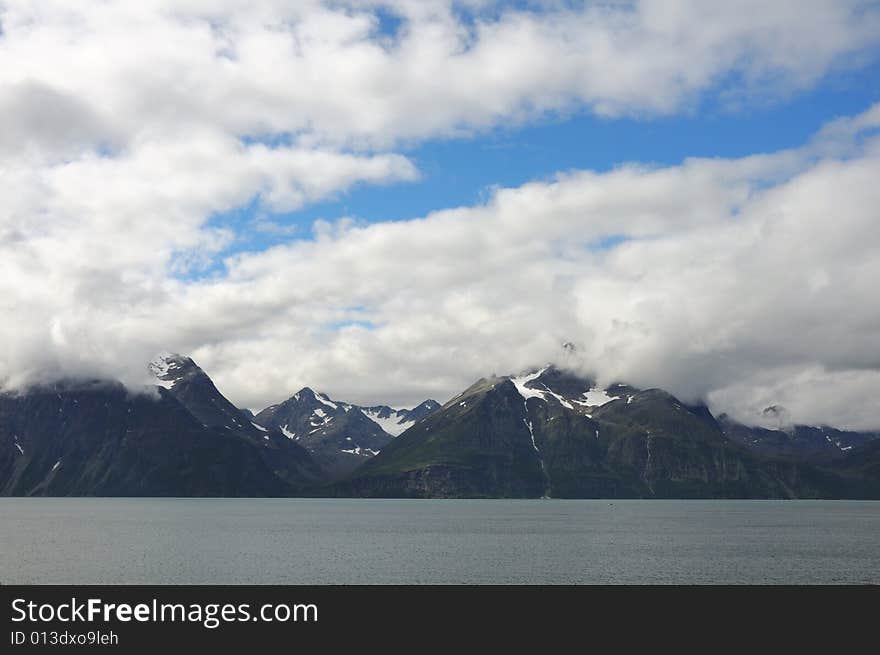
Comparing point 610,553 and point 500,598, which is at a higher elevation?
point 610,553

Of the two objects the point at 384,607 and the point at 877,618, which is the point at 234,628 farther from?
the point at 877,618

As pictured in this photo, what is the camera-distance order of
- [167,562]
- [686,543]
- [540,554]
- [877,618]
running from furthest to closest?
[686,543], [540,554], [167,562], [877,618]

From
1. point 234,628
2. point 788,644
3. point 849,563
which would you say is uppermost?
point 849,563

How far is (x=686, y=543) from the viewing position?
177 m

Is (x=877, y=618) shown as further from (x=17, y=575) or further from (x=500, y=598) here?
(x=17, y=575)

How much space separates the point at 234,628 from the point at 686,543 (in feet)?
558

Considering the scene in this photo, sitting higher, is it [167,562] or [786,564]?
[167,562]

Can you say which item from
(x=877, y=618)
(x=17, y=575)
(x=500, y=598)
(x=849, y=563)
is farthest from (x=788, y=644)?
(x=849, y=563)

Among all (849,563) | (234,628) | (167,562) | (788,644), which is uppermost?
(167,562)

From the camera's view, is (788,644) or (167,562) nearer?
(788,644)

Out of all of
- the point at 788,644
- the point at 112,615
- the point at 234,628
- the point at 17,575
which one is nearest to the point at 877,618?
the point at 788,644

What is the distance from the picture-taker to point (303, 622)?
2277cm

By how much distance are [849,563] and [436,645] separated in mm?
136917

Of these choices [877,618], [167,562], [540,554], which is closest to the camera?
[877,618]
